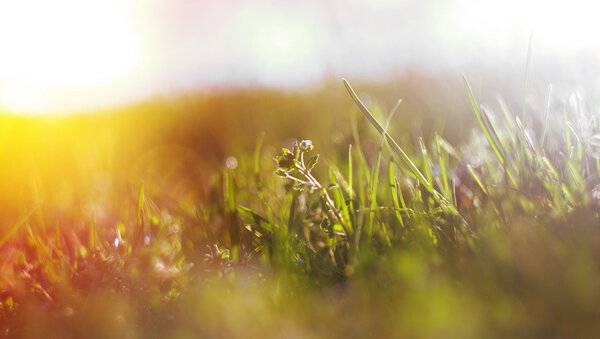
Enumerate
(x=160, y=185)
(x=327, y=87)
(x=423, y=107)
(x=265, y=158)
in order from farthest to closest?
(x=327, y=87) → (x=423, y=107) → (x=265, y=158) → (x=160, y=185)

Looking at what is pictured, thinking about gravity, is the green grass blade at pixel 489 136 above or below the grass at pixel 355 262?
above

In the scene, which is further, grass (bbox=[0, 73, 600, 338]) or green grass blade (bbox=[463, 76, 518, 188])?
green grass blade (bbox=[463, 76, 518, 188])

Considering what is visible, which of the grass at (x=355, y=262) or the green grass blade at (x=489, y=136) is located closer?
the grass at (x=355, y=262)

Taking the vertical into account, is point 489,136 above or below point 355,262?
above

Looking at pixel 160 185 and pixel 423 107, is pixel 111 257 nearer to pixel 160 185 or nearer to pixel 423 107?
pixel 160 185

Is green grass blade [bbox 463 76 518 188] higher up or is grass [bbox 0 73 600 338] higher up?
green grass blade [bbox 463 76 518 188]

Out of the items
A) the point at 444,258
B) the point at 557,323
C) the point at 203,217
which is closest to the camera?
the point at 557,323

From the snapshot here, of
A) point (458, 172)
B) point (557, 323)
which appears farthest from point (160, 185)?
point (557, 323)

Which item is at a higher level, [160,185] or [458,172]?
[458,172]
